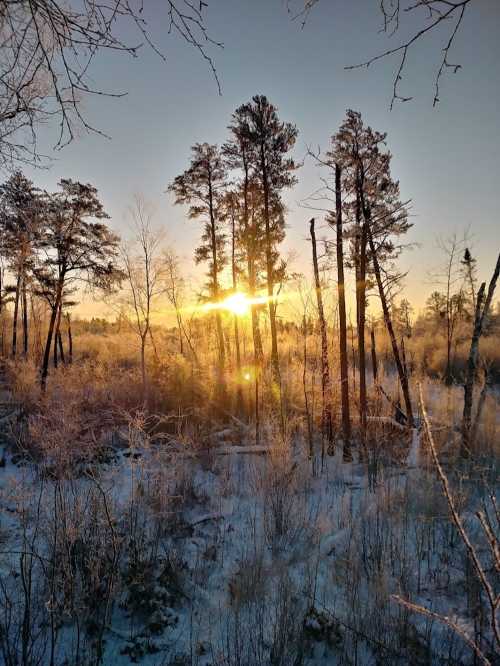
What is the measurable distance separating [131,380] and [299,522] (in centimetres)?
995

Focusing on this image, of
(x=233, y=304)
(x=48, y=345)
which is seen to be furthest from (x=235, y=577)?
(x=233, y=304)

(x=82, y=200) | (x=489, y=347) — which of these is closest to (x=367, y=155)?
(x=82, y=200)

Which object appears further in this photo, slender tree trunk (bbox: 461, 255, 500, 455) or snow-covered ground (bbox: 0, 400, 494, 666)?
slender tree trunk (bbox: 461, 255, 500, 455)

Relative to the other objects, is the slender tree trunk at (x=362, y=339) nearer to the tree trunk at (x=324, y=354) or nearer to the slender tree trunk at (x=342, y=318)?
the slender tree trunk at (x=342, y=318)

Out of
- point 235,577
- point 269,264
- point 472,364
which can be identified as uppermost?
point 269,264

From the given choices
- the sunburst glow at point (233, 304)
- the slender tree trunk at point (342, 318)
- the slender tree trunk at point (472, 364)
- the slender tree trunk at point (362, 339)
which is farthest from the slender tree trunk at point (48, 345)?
the slender tree trunk at point (472, 364)

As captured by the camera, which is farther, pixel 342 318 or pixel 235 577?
pixel 342 318

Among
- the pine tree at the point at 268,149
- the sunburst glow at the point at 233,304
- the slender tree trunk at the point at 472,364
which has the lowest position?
the slender tree trunk at the point at 472,364

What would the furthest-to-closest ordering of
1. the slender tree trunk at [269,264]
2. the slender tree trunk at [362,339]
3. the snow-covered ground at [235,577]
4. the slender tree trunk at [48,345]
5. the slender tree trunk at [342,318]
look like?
the slender tree trunk at [269,264], the slender tree trunk at [48,345], the slender tree trunk at [362,339], the slender tree trunk at [342,318], the snow-covered ground at [235,577]

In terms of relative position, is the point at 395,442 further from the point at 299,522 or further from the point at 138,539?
the point at 138,539

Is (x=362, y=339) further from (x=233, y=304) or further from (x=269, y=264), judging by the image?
(x=233, y=304)

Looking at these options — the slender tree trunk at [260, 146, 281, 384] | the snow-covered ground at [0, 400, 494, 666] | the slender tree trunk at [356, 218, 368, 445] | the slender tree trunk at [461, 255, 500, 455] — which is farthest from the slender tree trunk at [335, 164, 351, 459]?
the slender tree trunk at [260, 146, 281, 384]

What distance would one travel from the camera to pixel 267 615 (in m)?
3.23

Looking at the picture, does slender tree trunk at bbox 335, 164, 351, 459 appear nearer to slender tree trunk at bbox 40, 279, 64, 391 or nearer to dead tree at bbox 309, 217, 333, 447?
dead tree at bbox 309, 217, 333, 447
